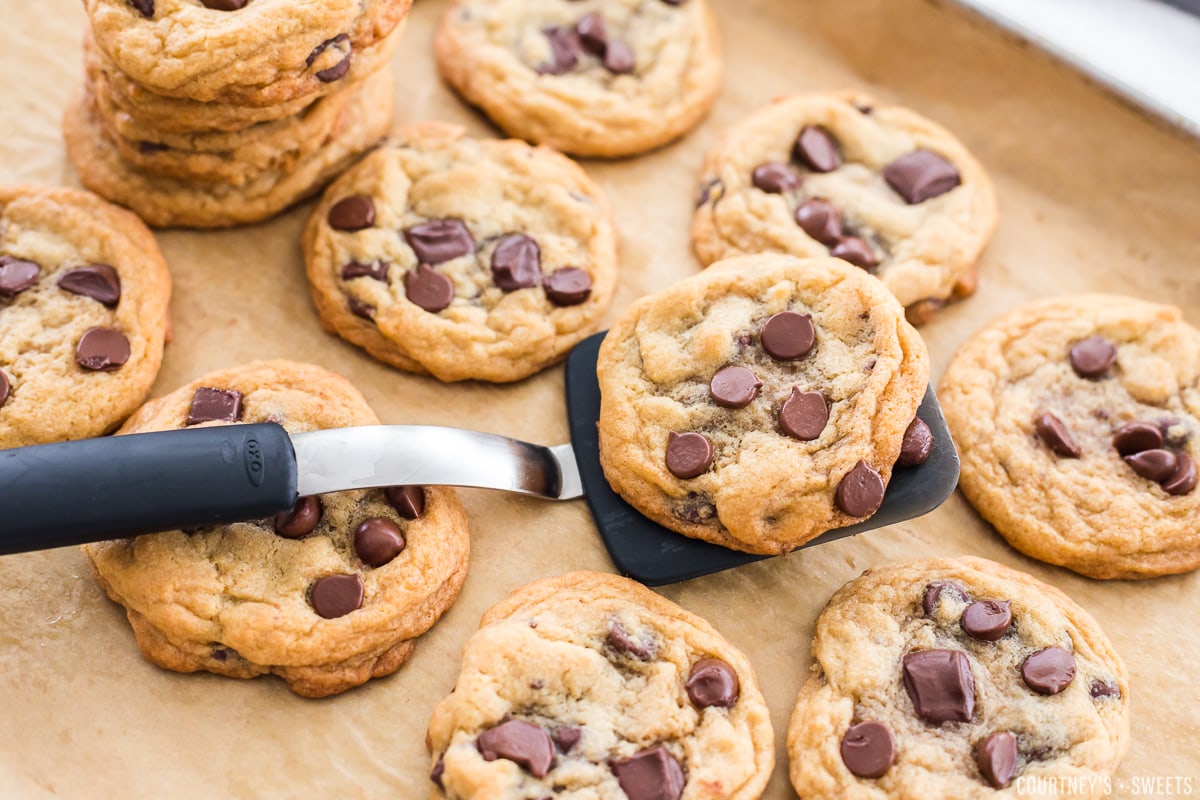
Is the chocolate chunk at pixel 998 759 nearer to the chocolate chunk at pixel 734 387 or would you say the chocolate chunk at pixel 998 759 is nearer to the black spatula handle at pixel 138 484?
the chocolate chunk at pixel 734 387

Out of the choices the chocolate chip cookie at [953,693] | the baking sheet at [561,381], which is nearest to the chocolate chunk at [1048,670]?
the chocolate chip cookie at [953,693]

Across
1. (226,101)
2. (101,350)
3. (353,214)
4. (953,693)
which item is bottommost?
(953,693)

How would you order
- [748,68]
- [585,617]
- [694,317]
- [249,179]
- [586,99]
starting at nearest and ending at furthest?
[585,617], [694,317], [249,179], [586,99], [748,68]

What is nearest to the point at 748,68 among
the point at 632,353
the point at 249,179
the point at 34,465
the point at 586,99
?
the point at 586,99

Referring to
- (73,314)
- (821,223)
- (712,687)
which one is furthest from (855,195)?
(73,314)

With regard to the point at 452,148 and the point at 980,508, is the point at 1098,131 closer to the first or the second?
the point at 980,508

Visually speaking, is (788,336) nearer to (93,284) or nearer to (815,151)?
(815,151)
